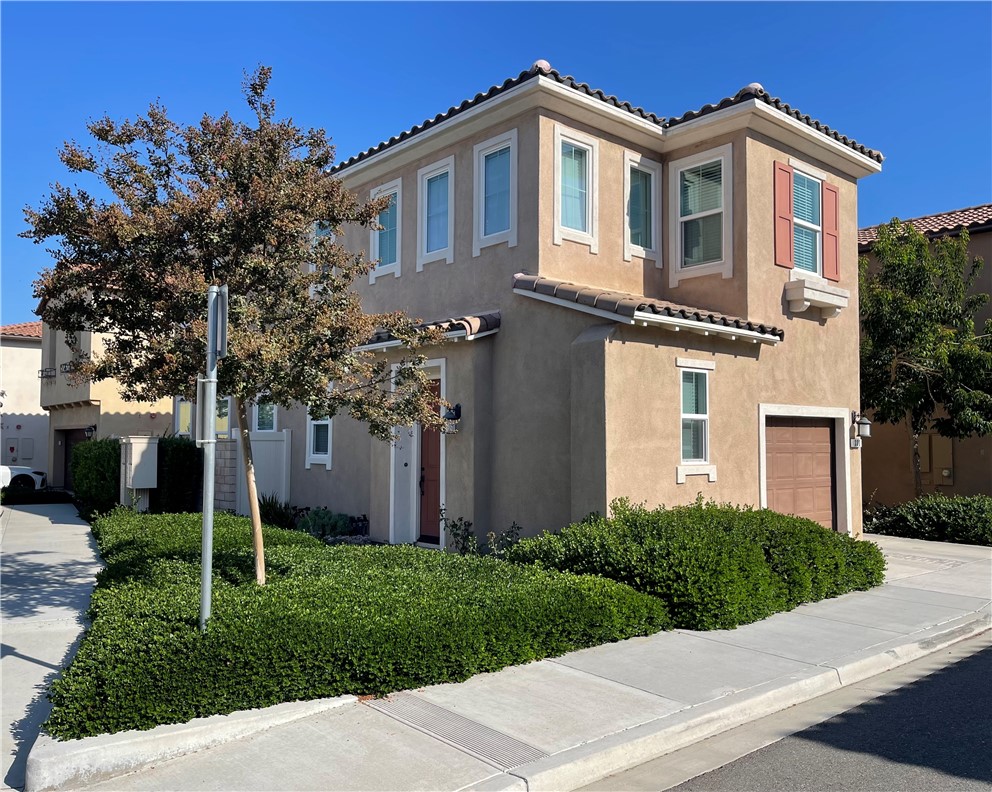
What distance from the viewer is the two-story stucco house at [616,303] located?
10828 millimetres

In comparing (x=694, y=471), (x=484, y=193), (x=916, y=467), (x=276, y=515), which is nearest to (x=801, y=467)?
(x=694, y=471)

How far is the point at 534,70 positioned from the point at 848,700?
8.48 metres

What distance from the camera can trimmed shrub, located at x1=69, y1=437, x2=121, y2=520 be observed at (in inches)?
671

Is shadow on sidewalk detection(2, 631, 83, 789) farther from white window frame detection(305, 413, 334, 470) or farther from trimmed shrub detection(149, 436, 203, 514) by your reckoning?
trimmed shrub detection(149, 436, 203, 514)

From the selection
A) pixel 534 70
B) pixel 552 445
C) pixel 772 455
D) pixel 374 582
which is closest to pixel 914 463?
pixel 772 455

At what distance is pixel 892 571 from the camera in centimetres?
1173

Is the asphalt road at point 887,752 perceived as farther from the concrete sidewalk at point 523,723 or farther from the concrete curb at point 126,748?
the concrete curb at point 126,748

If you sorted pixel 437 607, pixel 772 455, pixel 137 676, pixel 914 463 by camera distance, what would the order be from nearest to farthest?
pixel 137 676, pixel 437 607, pixel 772 455, pixel 914 463

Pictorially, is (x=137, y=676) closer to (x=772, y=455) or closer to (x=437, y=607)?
(x=437, y=607)

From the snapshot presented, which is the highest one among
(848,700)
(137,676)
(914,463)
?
(914,463)

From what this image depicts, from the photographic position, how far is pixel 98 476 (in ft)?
58.9

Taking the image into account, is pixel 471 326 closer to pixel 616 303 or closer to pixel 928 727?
pixel 616 303

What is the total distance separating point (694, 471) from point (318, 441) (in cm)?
758

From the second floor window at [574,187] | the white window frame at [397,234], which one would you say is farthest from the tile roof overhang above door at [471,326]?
the white window frame at [397,234]
